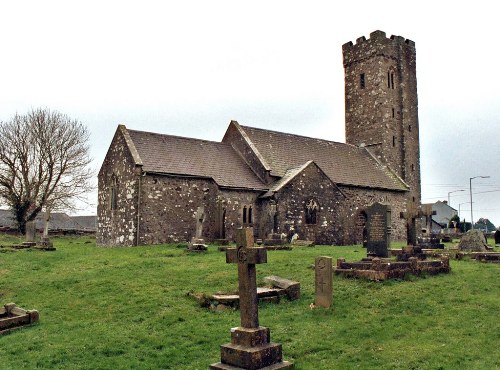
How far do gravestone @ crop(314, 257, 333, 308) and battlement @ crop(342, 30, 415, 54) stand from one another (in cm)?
3605

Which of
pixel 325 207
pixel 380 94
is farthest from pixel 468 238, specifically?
pixel 380 94

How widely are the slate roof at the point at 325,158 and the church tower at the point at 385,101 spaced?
2.51 metres

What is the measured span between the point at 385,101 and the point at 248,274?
3831cm

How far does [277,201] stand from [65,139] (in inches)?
880

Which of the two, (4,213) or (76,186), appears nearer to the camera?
(76,186)

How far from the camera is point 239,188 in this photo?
30359 millimetres

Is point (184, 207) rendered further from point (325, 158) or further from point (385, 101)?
point (385, 101)

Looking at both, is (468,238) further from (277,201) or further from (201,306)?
(201,306)

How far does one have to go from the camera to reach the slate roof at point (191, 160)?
29516 mm

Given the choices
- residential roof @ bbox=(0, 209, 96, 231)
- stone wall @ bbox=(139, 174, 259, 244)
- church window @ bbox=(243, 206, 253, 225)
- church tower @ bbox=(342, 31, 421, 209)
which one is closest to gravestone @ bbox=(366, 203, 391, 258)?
stone wall @ bbox=(139, 174, 259, 244)

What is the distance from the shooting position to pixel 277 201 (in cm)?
2956

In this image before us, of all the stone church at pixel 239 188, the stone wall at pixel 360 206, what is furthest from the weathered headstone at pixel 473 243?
the stone wall at pixel 360 206

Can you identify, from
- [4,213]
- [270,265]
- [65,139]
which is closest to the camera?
[270,265]

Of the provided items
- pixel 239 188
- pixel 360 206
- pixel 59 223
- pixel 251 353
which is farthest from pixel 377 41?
pixel 59 223
